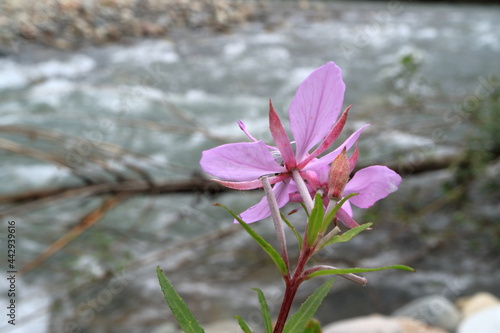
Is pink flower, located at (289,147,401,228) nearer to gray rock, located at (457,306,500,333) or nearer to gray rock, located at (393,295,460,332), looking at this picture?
gray rock, located at (457,306,500,333)

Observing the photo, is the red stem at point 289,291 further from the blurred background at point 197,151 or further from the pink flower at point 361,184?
the blurred background at point 197,151

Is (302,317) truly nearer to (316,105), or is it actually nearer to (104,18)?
(316,105)

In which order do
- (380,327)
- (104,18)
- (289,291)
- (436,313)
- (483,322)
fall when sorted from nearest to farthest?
1. (289,291)
2. (380,327)
3. (483,322)
4. (436,313)
5. (104,18)

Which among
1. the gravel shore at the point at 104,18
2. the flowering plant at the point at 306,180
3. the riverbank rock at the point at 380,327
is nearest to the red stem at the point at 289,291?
the flowering plant at the point at 306,180

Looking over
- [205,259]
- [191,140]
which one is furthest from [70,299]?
[191,140]

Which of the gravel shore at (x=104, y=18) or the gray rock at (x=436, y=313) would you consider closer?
the gray rock at (x=436, y=313)

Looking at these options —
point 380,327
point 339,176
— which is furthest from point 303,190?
point 380,327
